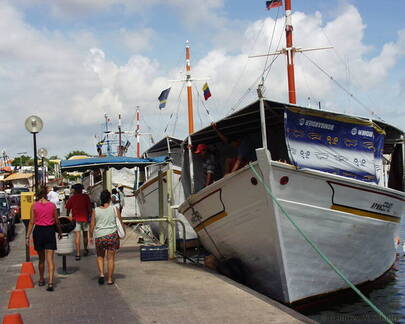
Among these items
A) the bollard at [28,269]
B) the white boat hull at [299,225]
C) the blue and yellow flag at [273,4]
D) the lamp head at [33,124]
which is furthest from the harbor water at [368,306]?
the blue and yellow flag at [273,4]

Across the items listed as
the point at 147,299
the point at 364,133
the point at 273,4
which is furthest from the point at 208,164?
the point at 273,4

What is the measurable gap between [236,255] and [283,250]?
5.43 ft

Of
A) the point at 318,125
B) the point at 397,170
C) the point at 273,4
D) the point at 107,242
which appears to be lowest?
the point at 107,242

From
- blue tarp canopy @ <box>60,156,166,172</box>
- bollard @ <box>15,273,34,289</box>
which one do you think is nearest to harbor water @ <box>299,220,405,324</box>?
bollard @ <box>15,273,34,289</box>

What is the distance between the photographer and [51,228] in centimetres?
847

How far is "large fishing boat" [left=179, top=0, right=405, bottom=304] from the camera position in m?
8.85

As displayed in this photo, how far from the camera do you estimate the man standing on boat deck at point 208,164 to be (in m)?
11.6

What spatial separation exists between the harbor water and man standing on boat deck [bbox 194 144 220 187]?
12.0 feet

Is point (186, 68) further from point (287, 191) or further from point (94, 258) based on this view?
point (287, 191)

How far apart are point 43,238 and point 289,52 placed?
1101cm

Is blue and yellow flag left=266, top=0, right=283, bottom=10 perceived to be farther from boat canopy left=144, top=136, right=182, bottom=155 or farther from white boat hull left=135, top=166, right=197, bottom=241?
white boat hull left=135, top=166, right=197, bottom=241

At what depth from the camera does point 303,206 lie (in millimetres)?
8938

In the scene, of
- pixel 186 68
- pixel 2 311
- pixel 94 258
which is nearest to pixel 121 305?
pixel 2 311

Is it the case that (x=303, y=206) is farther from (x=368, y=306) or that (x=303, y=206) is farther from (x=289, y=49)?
(x=289, y=49)
